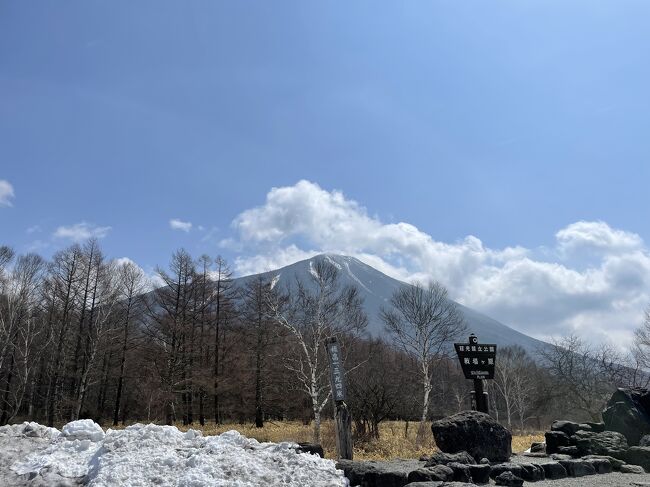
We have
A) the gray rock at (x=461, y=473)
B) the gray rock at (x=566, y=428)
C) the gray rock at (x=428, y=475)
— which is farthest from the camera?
the gray rock at (x=566, y=428)

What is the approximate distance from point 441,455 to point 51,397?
2752 cm

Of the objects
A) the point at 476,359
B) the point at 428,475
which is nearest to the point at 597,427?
the point at 476,359

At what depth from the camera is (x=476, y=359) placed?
16109 millimetres

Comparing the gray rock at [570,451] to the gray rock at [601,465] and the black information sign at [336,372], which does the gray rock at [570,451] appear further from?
the black information sign at [336,372]

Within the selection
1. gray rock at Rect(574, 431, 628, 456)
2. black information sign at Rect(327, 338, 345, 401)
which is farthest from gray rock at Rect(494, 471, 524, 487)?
gray rock at Rect(574, 431, 628, 456)

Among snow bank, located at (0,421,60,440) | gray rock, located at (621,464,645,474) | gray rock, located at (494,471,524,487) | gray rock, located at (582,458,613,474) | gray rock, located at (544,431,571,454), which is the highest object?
snow bank, located at (0,421,60,440)

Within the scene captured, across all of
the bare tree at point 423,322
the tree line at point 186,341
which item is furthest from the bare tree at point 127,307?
the bare tree at point 423,322

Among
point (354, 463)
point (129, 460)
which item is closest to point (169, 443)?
point (129, 460)

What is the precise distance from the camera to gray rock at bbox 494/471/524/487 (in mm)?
8992

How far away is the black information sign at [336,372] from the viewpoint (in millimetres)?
11703

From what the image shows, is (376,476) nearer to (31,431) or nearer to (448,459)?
(448,459)

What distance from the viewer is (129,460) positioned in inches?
316

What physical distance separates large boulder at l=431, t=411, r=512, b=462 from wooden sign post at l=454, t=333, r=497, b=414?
13.7ft

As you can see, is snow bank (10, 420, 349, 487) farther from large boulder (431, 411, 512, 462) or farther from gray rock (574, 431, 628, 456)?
gray rock (574, 431, 628, 456)
